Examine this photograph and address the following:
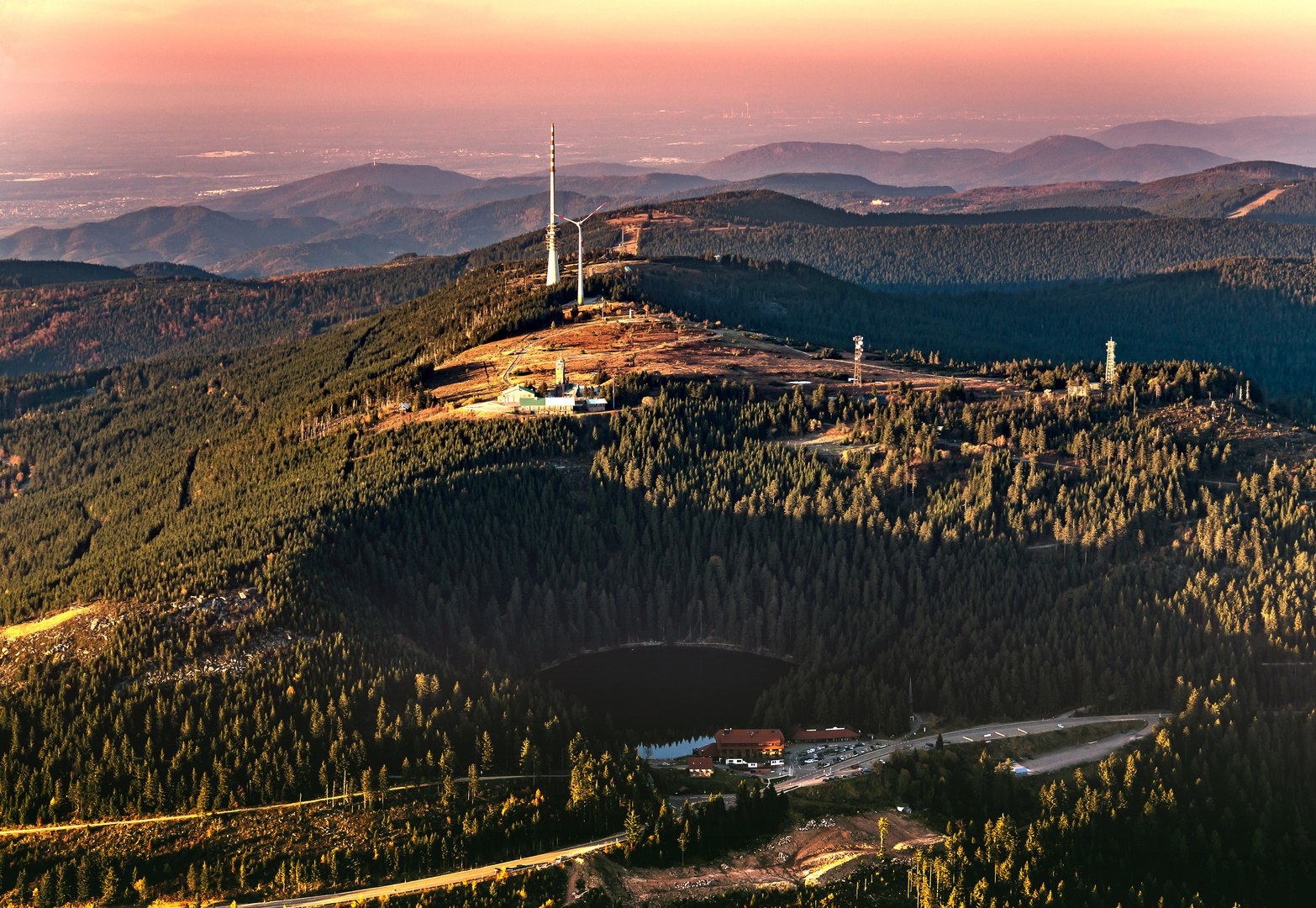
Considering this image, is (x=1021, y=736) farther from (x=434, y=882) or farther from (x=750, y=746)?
(x=434, y=882)

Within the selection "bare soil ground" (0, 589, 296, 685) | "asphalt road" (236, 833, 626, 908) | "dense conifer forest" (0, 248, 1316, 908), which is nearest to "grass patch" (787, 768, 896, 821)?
"dense conifer forest" (0, 248, 1316, 908)

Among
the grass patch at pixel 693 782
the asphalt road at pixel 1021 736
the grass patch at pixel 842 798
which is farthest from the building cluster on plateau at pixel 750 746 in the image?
the grass patch at pixel 842 798

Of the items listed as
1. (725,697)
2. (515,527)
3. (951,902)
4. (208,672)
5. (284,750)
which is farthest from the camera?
(515,527)

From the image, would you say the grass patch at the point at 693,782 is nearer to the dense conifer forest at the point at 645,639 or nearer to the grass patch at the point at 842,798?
the dense conifer forest at the point at 645,639

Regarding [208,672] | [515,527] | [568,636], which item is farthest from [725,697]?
[208,672]

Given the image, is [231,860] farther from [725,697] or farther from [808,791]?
[725,697]

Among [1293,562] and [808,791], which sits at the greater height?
[1293,562]

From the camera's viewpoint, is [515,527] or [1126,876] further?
[515,527]

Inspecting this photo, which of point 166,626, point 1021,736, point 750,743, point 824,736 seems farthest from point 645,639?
point 166,626
